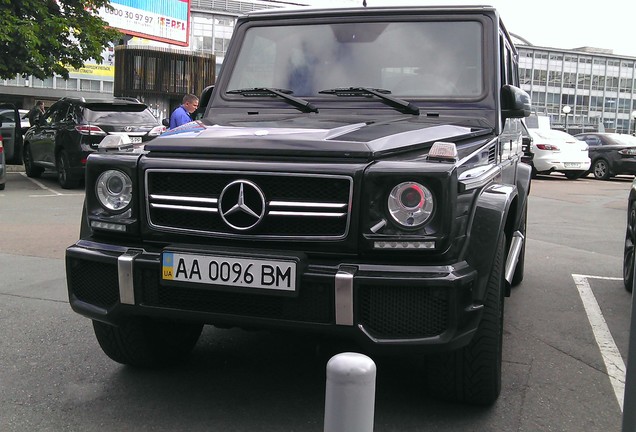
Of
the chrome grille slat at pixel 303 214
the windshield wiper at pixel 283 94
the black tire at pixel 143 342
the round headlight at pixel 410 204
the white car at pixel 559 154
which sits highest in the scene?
the windshield wiper at pixel 283 94

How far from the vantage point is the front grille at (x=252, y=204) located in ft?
9.32

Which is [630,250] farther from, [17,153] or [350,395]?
[17,153]

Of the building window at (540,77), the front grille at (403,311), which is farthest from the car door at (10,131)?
the building window at (540,77)

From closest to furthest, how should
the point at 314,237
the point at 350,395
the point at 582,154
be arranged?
the point at 350,395 < the point at 314,237 < the point at 582,154

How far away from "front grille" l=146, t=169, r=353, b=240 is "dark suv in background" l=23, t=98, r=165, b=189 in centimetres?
942

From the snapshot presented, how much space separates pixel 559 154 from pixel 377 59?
681 inches

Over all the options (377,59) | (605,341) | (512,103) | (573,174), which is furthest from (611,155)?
(377,59)

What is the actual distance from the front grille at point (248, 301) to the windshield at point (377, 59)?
5.20 feet

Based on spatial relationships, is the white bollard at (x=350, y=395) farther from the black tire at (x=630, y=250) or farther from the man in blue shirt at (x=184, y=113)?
the man in blue shirt at (x=184, y=113)

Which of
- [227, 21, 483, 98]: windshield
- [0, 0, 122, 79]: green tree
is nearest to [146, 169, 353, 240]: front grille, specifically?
[227, 21, 483, 98]: windshield

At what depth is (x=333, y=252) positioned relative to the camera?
9.33ft

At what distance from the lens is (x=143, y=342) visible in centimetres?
361

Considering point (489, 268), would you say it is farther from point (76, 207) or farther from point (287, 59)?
point (76, 207)

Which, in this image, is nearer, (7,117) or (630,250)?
(630,250)
